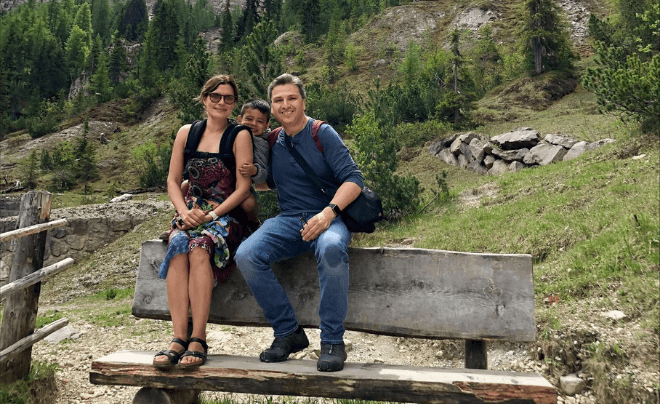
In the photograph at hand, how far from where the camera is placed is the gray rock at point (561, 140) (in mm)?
16902

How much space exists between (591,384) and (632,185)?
6112 mm

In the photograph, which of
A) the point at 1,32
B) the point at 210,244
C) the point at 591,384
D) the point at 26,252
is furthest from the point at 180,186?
the point at 1,32

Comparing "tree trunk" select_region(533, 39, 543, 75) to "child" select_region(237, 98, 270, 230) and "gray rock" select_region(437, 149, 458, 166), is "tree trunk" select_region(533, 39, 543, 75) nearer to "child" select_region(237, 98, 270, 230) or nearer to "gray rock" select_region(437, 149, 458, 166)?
"gray rock" select_region(437, 149, 458, 166)

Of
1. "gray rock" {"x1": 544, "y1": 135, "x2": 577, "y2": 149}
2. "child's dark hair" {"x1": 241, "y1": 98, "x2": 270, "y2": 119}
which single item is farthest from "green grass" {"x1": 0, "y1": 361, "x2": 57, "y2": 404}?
"gray rock" {"x1": 544, "y1": 135, "x2": 577, "y2": 149}

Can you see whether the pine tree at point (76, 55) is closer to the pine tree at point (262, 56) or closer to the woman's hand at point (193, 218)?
the pine tree at point (262, 56)

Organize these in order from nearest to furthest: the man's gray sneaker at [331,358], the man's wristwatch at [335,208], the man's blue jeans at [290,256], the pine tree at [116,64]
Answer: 1. the man's gray sneaker at [331,358]
2. the man's blue jeans at [290,256]
3. the man's wristwatch at [335,208]
4. the pine tree at [116,64]

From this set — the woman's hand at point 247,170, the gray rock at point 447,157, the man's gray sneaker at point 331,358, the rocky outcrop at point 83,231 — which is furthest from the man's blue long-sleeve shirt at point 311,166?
the gray rock at point 447,157

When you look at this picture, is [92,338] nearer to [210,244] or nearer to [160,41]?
[210,244]

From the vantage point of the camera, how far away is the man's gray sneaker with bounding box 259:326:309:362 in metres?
2.74

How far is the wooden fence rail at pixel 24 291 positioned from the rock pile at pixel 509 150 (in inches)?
669

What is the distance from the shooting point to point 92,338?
6.71 metres

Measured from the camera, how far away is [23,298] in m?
4.10

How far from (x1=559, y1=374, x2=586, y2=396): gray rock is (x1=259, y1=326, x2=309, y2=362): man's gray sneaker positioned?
9.18 feet

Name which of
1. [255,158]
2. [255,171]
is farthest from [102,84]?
[255,171]
